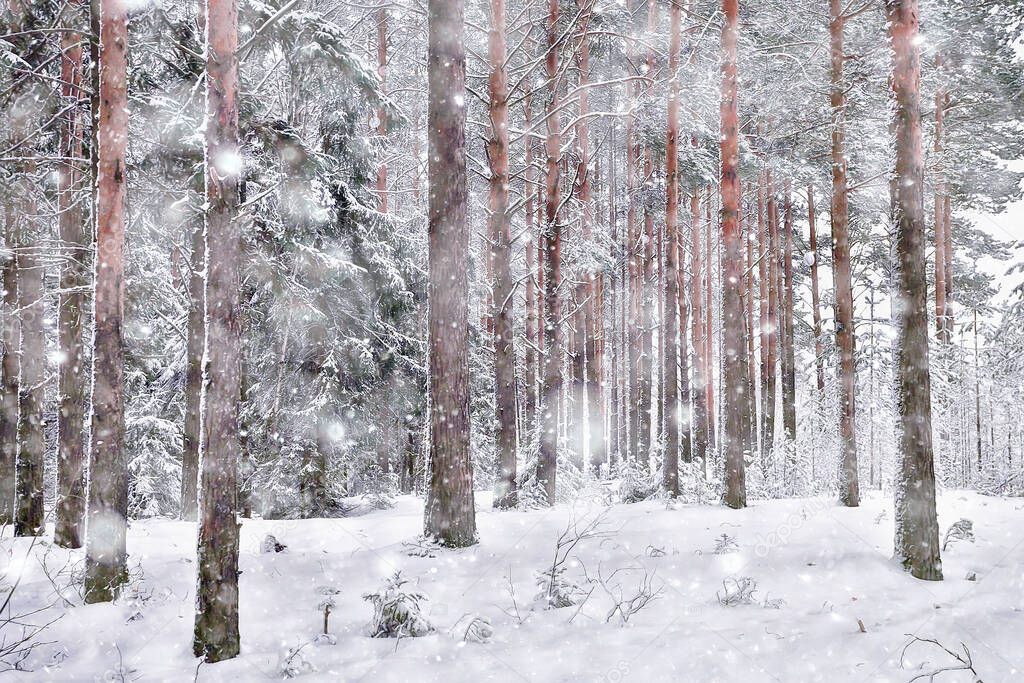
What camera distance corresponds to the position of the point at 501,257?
10906 millimetres

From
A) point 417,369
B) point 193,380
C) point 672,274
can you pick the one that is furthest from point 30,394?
point 672,274

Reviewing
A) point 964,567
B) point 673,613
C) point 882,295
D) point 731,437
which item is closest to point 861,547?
point 964,567

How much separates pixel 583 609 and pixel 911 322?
13.4 ft

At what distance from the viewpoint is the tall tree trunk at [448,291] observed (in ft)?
21.8

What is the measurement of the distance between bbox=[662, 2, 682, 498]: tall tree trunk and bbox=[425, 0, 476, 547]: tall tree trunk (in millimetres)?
6210

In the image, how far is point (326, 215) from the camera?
1073 cm

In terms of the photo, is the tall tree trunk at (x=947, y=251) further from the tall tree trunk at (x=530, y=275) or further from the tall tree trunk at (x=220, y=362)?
the tall tree trunk at (x=220, y=362)

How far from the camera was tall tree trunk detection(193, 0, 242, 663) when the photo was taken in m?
4.46

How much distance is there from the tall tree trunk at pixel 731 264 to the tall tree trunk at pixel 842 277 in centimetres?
206

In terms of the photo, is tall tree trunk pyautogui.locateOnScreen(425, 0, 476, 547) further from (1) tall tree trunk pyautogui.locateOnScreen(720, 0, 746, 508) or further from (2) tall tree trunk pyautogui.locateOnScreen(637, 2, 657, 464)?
(2) tall tree trunk pyautogui.locateOnScreen(637, 2, 657, 464)

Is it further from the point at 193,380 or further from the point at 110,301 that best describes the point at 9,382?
the point at 110,301

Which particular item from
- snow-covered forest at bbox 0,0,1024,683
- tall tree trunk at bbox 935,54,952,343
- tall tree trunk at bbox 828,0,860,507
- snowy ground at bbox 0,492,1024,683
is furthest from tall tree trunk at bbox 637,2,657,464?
snowy ground at bbox 0,492,1024,683

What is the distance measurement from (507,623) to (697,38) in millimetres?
12870

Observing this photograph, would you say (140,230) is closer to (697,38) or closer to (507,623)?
(507,623)
